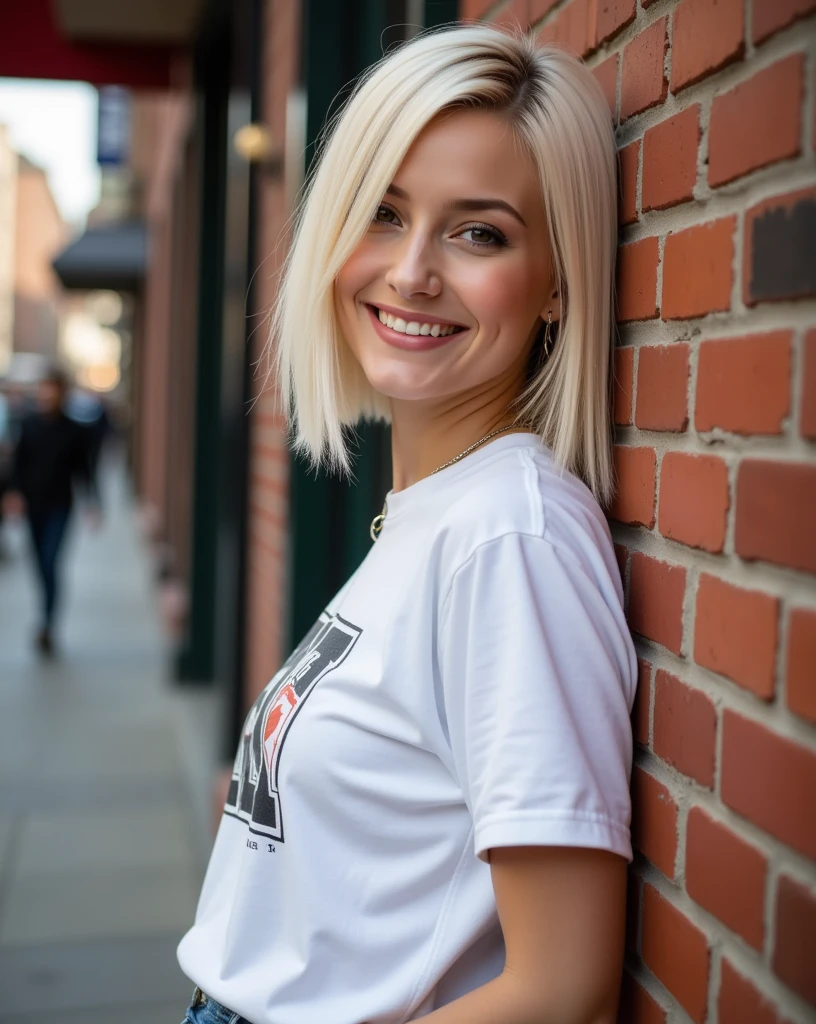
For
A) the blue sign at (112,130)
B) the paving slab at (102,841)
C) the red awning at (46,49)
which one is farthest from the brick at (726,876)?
the blue sign at (112,130)

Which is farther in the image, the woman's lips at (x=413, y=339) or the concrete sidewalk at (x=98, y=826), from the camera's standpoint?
the concrete sidewalk at (x=98, y=826)

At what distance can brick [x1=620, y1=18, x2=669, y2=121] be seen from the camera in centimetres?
127

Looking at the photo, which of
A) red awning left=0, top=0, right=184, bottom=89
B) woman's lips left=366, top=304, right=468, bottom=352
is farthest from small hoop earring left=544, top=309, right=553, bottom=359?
red awning left=0, top=0, right=184, bottom=89

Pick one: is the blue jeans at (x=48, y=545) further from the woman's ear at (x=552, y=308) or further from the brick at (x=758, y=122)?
the brick at (x=758, y=122)

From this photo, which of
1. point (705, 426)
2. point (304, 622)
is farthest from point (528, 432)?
A: point (304, 622)

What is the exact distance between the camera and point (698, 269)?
3.84ft

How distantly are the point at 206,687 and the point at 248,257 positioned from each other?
3.64m

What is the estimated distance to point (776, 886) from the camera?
975 millimetres

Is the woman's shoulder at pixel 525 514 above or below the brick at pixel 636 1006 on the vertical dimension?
above

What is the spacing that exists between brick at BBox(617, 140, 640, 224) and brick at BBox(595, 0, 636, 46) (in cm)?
15

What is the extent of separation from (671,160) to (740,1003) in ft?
2.90

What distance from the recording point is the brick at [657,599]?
1214 millimetres

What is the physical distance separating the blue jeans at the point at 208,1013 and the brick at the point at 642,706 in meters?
0.65

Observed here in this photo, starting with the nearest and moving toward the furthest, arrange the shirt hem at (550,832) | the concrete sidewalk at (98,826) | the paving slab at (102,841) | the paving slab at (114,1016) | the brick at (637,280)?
1. the shirt hem at (550,832)
2. the brick at (637,280)
3. the paving slab at (114,1016)
4. the concrete sidewalk at (98,826)
5. the paving slab at (102,841)
